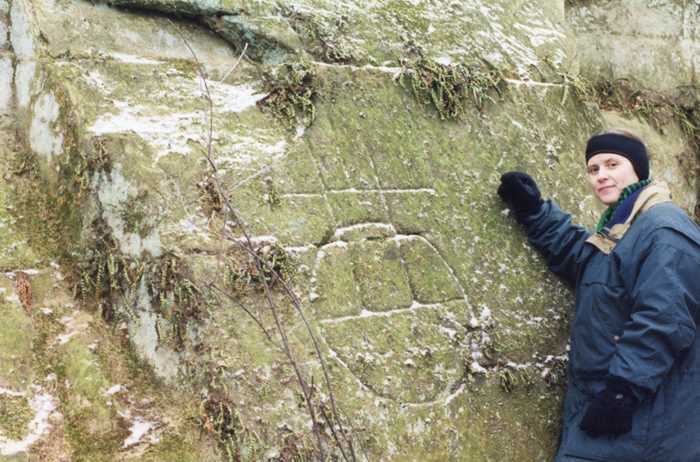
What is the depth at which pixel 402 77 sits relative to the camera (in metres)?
5.18

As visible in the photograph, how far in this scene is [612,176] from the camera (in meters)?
4.38

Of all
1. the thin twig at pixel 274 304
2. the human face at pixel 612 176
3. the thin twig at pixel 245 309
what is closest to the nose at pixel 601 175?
the human face at pixel 612 176

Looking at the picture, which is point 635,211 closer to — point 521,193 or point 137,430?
point 521,193

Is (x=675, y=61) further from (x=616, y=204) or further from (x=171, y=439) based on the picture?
(x=171, y=439)

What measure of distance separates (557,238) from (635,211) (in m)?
0.79

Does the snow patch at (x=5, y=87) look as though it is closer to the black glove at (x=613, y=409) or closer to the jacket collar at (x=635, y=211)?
the jacket collar at (x=635, y=211)

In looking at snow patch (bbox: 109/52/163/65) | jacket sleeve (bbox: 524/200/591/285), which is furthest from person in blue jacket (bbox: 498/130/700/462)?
snow patch (bbox: 109/52/163/65)

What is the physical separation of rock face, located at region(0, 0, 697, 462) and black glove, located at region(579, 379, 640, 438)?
0.64m

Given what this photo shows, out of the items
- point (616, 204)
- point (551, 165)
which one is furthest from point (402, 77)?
point (616, 204)

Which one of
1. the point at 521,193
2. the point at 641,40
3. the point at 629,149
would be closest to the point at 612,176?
the point at 629,149

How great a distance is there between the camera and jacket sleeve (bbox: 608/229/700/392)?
3736 millimetres

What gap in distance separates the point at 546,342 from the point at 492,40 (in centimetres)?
213

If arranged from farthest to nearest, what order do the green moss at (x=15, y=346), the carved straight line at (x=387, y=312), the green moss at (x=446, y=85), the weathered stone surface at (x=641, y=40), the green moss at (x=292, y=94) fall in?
the weathered stone surface at (x=641, y=40), the green moss at (x=446, y=85), the green moss at (x=292, y=94), the carved straight line at (x=387, y=312), the green moss at (x=15, y=346)

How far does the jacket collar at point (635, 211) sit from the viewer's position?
4.20 m
